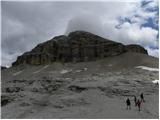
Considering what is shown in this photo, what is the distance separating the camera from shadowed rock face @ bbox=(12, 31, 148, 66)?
337 ft

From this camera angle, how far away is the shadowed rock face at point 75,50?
102719mm

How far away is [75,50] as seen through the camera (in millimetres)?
107188

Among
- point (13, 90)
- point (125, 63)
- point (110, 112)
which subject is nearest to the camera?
point (110, 112)

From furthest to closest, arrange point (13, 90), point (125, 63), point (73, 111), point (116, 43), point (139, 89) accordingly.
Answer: point (116, 43), point (125, 63), point (13, 90), point (139, 89), point (73, 111)

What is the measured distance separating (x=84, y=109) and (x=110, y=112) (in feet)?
Answer: 13.4

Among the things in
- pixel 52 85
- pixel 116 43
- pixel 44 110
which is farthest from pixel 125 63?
pixel 44 110

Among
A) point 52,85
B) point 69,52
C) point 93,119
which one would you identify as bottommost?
point 93,119

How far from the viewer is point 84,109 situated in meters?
40.3

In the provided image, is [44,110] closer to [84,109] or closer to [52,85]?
[84,109]

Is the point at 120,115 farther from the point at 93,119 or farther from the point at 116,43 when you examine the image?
the point at 116,43

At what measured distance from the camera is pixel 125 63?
84062mm

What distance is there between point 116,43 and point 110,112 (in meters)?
68.8

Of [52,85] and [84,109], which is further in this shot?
[52,85]

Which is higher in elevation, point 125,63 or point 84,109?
point 125,63
